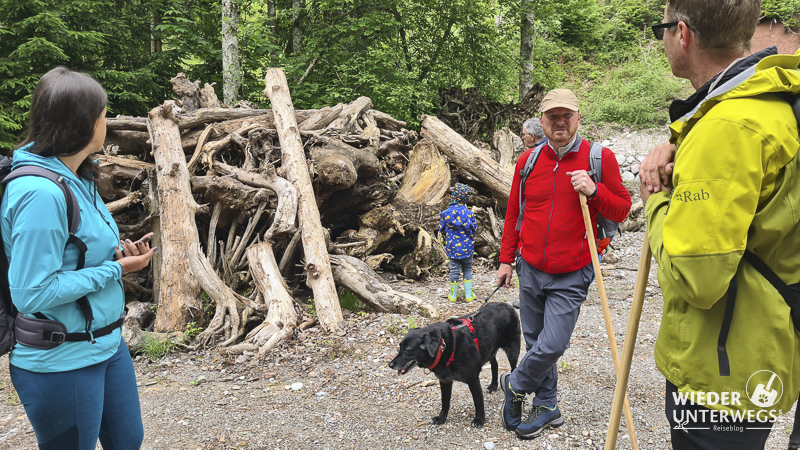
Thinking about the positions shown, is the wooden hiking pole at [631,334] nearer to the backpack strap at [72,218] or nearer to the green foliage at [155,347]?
the backpack strap at [72,218]

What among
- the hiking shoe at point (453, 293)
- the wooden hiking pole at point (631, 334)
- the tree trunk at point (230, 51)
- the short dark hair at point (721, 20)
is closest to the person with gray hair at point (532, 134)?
the hiking shoe at point (453, 293)

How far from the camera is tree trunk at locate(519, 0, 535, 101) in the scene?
1534 cm

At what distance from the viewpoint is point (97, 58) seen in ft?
37.0

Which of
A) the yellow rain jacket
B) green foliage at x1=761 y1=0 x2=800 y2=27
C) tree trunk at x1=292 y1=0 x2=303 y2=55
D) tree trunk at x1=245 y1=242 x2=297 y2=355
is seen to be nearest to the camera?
Result: the yellow rain jacket

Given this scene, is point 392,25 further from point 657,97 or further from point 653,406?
point 653,406

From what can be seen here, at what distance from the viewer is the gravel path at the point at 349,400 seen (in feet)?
12.4

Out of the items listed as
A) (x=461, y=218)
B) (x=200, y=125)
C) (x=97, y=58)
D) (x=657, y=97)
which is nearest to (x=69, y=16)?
(x=97, y=58)

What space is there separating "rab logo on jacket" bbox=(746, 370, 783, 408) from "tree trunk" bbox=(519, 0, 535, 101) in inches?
604

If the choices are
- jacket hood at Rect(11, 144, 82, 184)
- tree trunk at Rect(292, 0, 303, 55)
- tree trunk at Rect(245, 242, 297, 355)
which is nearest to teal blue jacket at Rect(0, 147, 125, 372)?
jacket hood at Rect(11, 144, 82, 184)

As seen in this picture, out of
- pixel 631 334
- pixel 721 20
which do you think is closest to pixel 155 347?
pixel 631 334

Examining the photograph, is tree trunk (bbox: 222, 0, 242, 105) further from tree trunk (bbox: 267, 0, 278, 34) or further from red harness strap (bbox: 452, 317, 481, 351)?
red harness strap (bbox: 452, 317, 481, 351)

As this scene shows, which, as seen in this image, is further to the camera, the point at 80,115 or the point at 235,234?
the point at 235,234

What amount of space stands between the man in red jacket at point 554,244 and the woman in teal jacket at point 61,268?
2707 mm

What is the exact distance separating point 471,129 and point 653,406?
461 inches
